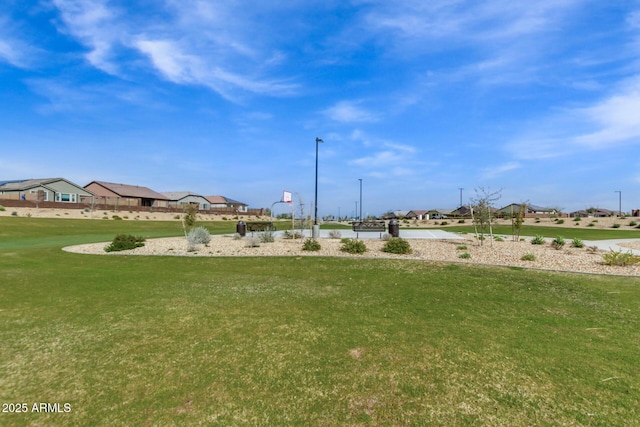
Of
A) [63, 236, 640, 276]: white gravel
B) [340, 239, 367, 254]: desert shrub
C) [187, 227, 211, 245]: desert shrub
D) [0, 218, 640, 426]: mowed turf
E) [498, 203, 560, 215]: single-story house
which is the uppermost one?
[498, 203, 560, 215]: single-story house

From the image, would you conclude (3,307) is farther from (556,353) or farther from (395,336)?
(556,353)

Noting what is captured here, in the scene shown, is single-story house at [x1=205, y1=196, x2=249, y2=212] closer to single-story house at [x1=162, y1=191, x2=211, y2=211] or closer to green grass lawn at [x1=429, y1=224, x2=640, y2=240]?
single-story house at [x1=162, y1=191, x2=211, y2=211]

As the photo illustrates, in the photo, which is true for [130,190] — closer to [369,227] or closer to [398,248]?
[369,227]

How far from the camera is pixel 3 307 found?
6258 mm

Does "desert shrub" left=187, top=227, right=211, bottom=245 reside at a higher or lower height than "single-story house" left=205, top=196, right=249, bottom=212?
lower

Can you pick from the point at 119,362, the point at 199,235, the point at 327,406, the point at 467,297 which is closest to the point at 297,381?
the point at 327,406

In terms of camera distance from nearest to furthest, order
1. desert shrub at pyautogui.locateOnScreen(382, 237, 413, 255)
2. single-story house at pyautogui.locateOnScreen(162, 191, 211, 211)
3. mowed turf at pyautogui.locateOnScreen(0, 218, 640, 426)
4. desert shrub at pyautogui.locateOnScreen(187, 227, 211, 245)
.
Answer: mowed turf at pyautogui.locateOnScreen(0, 218, 640, 426), desert shrub at pyautogui.locateOnScreen(382, 237, 413, 255), desert shrub at pyautogui.locateOnScreen(187, 227, 211, 245), single-story house at pyautogui.locateOnScreen(162, 191, 211, 211)

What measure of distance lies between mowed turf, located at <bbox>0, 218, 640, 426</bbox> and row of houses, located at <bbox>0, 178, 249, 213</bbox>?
110 feet

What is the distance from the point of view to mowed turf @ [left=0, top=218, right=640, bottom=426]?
316cm

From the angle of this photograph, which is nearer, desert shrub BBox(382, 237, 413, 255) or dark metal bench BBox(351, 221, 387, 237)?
desert shrub BBox(382, 237, 413, 255)

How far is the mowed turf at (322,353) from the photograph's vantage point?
10.4ft

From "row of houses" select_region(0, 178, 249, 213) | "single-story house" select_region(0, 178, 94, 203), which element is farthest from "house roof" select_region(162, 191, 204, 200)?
"single-story house" select_region(0, 178, 94, 203)

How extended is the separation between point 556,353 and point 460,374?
155 cm

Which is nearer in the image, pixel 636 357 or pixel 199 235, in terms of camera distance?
pixel 636 357
